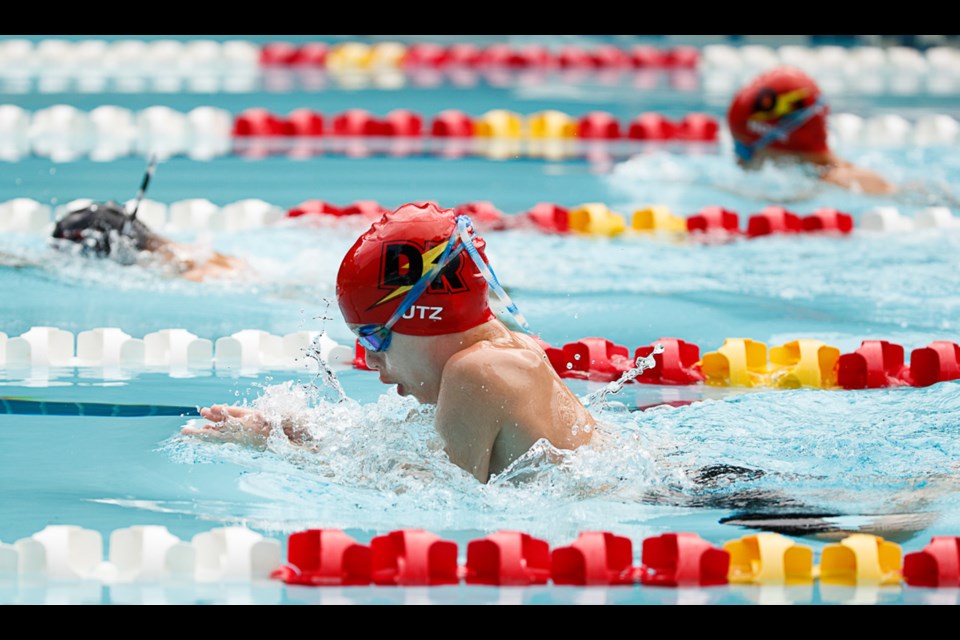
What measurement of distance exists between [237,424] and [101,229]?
2.07 meters

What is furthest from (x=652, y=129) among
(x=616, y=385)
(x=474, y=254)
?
(x=474, y=254)

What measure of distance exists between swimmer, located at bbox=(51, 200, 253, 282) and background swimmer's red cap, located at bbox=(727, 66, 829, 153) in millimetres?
2556

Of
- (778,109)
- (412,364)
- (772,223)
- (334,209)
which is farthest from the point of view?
(778,109)

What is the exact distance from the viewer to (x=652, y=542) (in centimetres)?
311

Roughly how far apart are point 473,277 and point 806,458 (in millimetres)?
1039

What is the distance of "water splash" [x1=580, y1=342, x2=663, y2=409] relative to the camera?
152 inches

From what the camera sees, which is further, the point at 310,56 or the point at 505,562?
the point at 310,56

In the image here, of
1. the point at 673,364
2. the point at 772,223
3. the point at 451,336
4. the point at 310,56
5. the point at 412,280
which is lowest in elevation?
the point at 673,364

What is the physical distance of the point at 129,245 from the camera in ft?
18.1

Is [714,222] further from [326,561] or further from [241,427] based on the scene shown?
[326,561]

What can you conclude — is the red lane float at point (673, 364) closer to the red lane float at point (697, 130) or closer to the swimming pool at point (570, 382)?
the swimming pool at point (570, 382)

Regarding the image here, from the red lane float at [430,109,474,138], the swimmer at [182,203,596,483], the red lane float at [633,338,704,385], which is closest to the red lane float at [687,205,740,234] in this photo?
the red lane float at [633,338,704,385]
